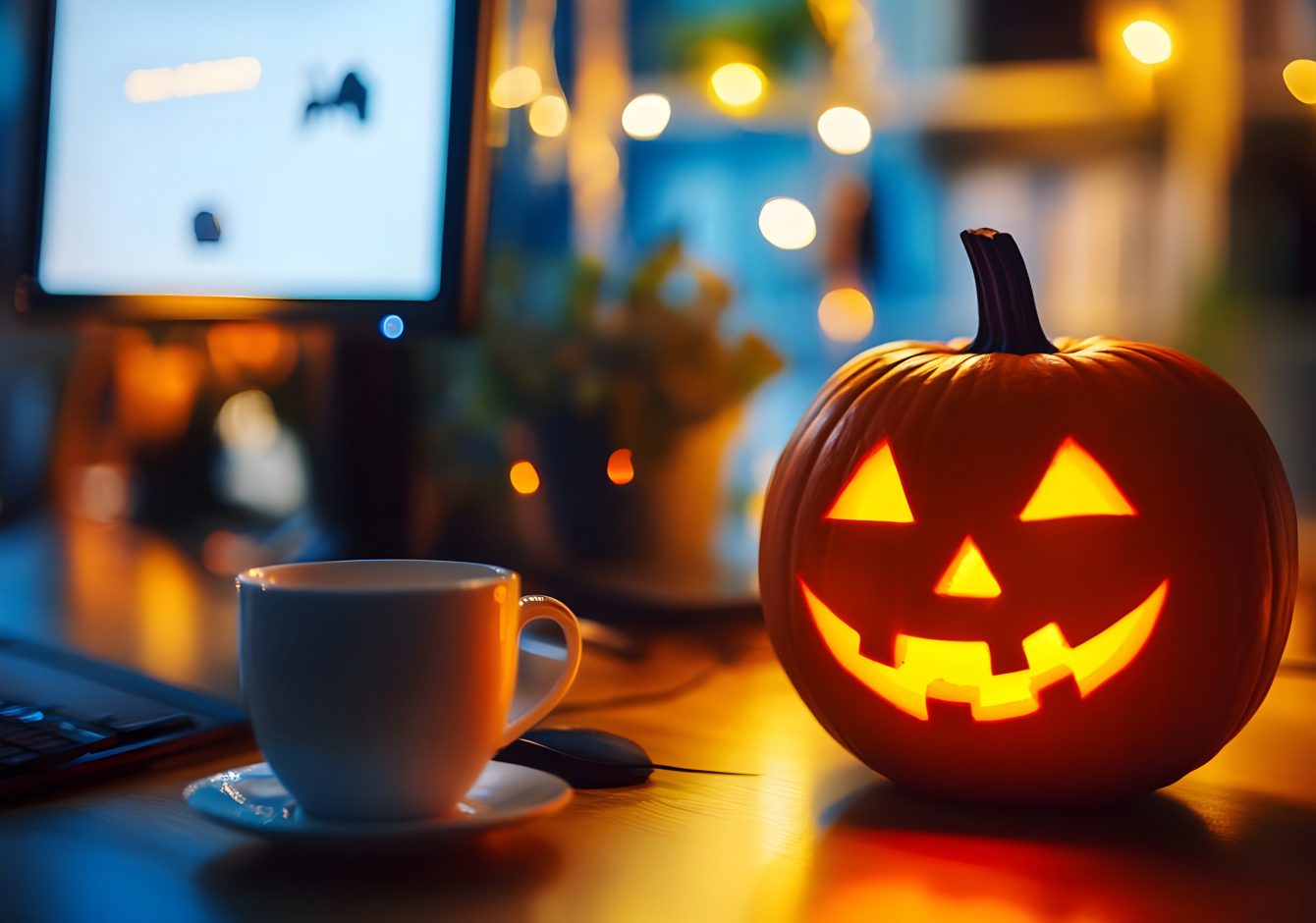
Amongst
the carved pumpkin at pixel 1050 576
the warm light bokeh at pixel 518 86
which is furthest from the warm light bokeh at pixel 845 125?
the carved pumpkin at pixel 1050 576

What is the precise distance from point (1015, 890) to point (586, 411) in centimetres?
55

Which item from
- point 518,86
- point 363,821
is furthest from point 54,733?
point 518,86

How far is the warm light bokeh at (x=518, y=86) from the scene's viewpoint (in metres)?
1.43

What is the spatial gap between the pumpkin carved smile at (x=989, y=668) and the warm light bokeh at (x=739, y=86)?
3.18 ft

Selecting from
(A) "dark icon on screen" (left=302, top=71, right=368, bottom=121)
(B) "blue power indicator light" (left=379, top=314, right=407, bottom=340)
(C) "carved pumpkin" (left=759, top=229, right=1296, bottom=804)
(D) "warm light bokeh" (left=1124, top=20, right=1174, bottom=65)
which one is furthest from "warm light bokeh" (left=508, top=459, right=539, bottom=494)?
(D) "warm light bokeh" (left=1124, top=20, right=1174, bottom=65)

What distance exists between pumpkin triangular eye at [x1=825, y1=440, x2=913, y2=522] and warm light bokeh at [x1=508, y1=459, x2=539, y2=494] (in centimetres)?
42

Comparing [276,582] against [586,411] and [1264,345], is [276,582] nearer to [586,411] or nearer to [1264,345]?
[586,411]

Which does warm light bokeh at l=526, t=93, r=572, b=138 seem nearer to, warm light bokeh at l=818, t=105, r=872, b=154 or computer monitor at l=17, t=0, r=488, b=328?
warm light bokeh at l=818, t=105, r=872, b=154

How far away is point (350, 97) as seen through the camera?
2.88ft

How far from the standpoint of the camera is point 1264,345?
2.09m

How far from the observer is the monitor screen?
85 centimetres

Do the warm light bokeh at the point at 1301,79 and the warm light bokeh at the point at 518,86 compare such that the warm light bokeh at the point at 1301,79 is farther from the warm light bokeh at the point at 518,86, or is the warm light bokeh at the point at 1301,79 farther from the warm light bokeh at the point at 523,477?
the warm light bokeh at the point at 523,477

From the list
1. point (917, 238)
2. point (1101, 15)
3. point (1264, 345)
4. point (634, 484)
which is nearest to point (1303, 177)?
point (1264, 345)

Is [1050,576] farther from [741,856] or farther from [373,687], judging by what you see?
[373,687]
